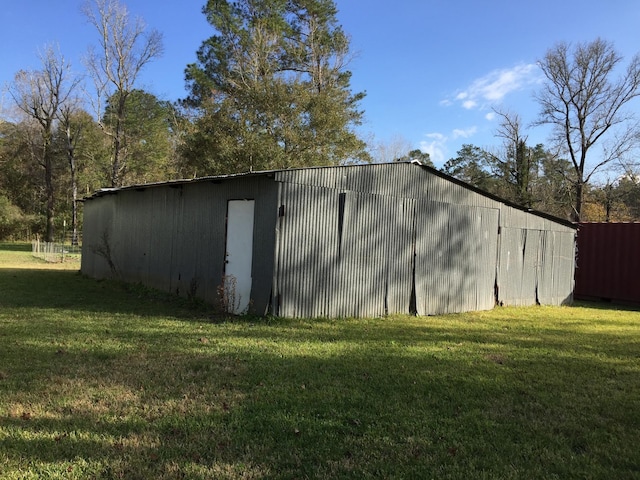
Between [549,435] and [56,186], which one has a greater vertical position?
[56,186]

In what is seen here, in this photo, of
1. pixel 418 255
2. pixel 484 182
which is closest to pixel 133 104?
pixel 484 182

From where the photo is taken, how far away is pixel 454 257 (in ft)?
38.3

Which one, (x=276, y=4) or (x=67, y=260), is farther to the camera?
(x=276, y=4)

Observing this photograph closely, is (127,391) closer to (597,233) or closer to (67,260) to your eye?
(597,233)

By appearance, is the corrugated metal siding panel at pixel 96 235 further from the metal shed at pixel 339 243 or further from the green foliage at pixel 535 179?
the green foliage at pixel 535 179

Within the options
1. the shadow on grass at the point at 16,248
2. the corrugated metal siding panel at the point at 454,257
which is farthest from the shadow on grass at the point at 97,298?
the shadow on grass at the point at 16,248

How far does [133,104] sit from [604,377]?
39.3 m

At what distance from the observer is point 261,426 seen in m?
4.01

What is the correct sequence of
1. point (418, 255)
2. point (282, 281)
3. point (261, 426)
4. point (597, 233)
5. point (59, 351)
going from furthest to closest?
point (597, 233) < point (418, 255) < point (282, 281) < point (59, 351) < point (261, 426)

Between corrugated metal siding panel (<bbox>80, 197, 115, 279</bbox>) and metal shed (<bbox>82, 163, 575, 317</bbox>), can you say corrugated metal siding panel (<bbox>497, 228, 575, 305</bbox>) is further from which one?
corrugated metal siding panel (<bbox>80, 197, 115, 279</bbox>)

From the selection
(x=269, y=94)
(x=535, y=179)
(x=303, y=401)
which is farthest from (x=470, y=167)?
(x=303, y=401)

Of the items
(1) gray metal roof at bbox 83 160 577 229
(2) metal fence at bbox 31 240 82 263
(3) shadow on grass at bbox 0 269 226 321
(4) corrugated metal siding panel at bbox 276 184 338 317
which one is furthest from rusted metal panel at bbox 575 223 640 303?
(2) metal fence at bbox 31 240 82 263

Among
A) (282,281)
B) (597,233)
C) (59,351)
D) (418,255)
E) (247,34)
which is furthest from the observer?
(247,34)

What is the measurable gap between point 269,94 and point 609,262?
16341 millimetres
